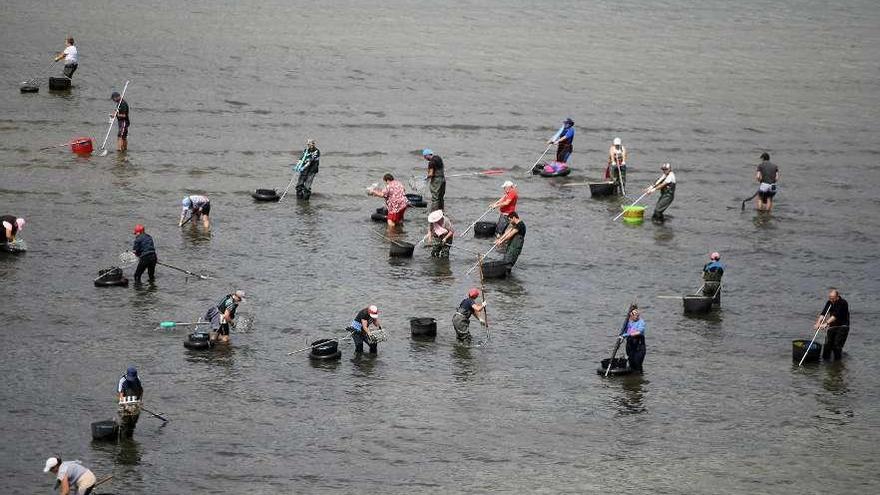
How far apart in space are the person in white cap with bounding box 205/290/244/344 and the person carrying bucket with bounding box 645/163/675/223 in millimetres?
12141

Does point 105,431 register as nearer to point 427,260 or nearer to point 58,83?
point 427,260

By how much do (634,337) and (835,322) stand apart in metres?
3.92

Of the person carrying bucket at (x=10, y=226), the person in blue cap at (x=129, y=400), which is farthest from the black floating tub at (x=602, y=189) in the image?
the person in blue cap at (x=129, y=400)

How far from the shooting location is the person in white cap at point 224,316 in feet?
82.8

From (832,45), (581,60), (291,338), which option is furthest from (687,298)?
(832,45)

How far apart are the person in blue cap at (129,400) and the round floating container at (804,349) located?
1189 centimetres

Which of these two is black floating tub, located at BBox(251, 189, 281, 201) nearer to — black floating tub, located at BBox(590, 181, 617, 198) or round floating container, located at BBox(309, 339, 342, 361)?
black floating tub, located at BBox(590, 181, 617, 198)

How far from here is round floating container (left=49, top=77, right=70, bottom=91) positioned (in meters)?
41.0

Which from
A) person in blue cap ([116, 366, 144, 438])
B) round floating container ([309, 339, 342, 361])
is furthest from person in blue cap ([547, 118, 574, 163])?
person in blue cap ([116, 366, 144, 438])

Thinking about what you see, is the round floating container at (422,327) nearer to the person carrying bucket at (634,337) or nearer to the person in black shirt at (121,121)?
the person carrying bucket at (634,337)

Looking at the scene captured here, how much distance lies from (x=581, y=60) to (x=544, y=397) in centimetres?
2850

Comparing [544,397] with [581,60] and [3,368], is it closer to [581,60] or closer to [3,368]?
[3,368]

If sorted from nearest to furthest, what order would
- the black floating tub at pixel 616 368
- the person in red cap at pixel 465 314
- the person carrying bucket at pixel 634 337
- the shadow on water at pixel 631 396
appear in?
the shadow on water at pixel 631 396 < the person carrying bucket at pixel 634 337 < the black floating tub at pixel 616 368 < the person in red cap at pixel 465 314

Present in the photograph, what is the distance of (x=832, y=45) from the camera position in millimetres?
56312
